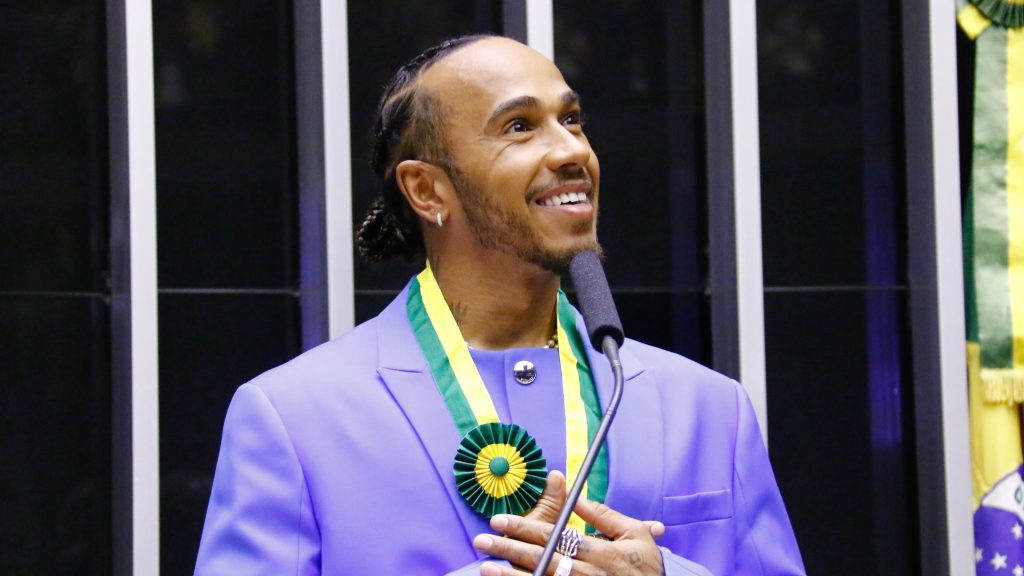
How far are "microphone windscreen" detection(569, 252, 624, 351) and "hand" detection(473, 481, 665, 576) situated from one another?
13.0 inches

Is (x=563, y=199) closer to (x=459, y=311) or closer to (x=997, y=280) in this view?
(x=459, y=311)

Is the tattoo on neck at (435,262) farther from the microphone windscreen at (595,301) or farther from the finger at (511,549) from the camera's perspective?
the finger at (511,549)

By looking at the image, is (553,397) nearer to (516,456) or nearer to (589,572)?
(516,456)

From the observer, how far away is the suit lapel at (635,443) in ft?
7.66

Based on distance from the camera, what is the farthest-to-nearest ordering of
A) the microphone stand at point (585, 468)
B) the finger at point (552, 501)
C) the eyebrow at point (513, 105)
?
the eyebrow at point (513, 105), the finger at point (552, 501), the microphone stand at point (585, 468)

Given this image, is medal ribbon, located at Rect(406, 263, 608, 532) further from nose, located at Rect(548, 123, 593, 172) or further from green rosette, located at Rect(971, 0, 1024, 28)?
green rosette, located at Rect(971, 0, 1024, 28)

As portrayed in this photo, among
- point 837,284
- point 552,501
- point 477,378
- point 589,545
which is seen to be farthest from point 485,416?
point 837,284

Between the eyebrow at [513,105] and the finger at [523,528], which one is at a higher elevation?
the eyebrow at [513,105]

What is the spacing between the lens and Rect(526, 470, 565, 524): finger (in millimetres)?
2215

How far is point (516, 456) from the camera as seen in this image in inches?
89.6

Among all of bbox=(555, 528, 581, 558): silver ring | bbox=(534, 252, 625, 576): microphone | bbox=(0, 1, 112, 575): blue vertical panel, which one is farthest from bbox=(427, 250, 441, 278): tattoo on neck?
bbox=(0, 1, 112, 575): blue vertical panel

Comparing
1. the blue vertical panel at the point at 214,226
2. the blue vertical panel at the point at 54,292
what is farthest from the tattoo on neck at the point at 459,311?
the blue vertical panel at the point at 214,226

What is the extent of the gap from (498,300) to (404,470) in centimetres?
41

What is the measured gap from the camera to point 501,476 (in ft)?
7.39
